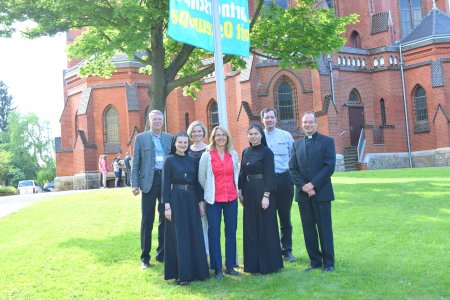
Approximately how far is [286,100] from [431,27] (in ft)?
36.2

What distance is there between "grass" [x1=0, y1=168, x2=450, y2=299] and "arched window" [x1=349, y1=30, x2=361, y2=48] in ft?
73.8

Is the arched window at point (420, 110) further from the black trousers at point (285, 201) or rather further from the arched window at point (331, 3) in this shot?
the black trousers at point (285, 201)

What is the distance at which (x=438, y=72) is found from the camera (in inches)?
1101

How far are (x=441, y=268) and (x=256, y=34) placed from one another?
40.8 ft

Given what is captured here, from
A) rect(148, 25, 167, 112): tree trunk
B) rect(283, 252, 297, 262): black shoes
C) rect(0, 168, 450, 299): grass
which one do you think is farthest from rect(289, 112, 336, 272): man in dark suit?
rect(148, 25, 167, 112): tree trunk

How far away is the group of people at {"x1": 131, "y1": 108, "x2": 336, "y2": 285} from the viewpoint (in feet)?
18.9

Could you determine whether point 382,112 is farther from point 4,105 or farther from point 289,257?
point 4,105

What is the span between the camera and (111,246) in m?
7.90

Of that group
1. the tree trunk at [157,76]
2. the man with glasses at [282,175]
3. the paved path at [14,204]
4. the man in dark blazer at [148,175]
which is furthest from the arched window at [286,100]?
the man in dark blazer at [148,175]

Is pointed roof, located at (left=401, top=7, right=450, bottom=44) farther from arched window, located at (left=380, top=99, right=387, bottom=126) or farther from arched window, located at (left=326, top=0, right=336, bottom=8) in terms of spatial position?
arched window, located at (left=326, top=0, right=336, bottom=8)

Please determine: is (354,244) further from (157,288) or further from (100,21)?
(100,21)

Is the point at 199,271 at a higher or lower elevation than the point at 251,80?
lower

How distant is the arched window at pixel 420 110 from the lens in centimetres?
2889

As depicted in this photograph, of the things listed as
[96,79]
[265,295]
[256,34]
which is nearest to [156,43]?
[256,34]
